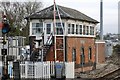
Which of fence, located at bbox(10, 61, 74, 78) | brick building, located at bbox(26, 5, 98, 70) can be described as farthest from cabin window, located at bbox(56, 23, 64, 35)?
fence, located at bbox(10, 61, 74, 78)

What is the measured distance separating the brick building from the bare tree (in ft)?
80.1

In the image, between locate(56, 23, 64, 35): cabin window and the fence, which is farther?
locate(56, 23, 64, 35): cabin window

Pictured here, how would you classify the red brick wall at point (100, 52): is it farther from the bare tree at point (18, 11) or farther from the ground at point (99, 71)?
the bare tree at point (18, 11)

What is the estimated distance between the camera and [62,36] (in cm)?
3153

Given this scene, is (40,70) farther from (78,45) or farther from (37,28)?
(78,45)

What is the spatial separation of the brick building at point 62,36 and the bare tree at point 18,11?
961 inches

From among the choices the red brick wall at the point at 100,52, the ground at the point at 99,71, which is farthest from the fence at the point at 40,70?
the red brick wall at the point at 100,52

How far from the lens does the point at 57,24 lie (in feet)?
104

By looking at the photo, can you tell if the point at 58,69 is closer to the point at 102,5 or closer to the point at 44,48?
the point at 44,48

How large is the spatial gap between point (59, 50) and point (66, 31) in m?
1.94

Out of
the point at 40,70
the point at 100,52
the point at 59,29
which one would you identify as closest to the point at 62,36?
the point at 59,29

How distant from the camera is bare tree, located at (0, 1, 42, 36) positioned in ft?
195

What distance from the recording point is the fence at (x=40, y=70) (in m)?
22.8

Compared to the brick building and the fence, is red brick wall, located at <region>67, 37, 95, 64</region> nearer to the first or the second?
the brick building
